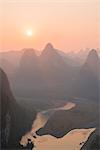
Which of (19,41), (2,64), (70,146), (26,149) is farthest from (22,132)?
(19,41)

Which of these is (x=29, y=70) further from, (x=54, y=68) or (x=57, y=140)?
(x=57, y=140)

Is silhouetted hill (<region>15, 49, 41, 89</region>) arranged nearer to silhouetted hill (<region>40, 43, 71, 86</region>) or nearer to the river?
silhouetted hill (<region>40, 43, 71, 86</region>)

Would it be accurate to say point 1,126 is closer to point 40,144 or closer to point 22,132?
point 22,132

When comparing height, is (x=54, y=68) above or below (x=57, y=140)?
above

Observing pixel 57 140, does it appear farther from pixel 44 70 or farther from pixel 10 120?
pixel 44 70

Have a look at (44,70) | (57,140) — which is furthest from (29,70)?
(57,140)

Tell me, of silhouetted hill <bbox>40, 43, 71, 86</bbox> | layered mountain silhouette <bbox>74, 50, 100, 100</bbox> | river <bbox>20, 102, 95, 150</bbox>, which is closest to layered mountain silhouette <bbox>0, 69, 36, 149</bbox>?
river <bbox>20, 102, 95, 150</bbox>

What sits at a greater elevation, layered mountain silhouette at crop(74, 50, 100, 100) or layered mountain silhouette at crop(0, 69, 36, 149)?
layered mountain silhouette at crop(74, 50, 100, 100)

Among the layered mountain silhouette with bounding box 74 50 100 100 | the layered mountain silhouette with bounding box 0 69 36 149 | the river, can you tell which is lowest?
the river

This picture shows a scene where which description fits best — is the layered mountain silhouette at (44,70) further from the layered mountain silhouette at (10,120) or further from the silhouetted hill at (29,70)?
the layered mountain silhouette at (10,120)

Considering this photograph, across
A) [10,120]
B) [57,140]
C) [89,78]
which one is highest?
[89,78]
